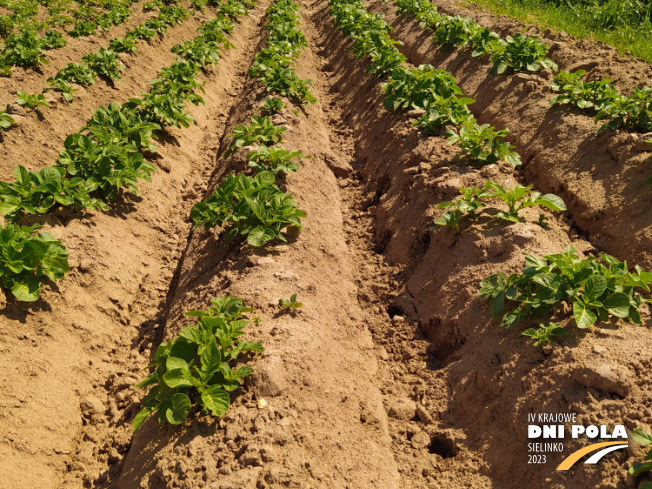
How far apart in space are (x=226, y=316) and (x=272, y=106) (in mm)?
4415

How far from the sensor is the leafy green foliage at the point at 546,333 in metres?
2.92

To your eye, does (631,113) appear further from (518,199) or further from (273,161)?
(273,161)

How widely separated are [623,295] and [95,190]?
17.1ft

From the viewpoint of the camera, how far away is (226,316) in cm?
332

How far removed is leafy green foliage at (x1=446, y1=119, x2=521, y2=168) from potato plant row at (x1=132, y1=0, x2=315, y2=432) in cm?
199

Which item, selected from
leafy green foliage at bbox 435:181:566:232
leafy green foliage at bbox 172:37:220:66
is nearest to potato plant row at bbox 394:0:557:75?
leafy green foliage at bbox 435:181:566:232

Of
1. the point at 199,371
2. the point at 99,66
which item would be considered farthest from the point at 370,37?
→ the point at 199,371

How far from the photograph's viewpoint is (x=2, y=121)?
5.56m

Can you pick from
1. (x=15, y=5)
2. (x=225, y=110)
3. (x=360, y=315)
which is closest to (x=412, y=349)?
(x=360, y=315)

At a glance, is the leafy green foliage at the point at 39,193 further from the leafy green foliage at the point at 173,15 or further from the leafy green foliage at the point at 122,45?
the leafy green foliage at the point at 173,15

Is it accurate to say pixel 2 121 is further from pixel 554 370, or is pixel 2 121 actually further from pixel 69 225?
pixel 554 370

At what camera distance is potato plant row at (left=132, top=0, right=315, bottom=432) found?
2.84 metres

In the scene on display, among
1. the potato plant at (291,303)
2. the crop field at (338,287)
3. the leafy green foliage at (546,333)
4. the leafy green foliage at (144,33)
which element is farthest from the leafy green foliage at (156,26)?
the leafy green foliage at (546,333)

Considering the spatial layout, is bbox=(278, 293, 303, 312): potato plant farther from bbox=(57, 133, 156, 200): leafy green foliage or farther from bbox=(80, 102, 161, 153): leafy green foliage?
bbox=(80, 102, 161, 153): leafy green foliage
